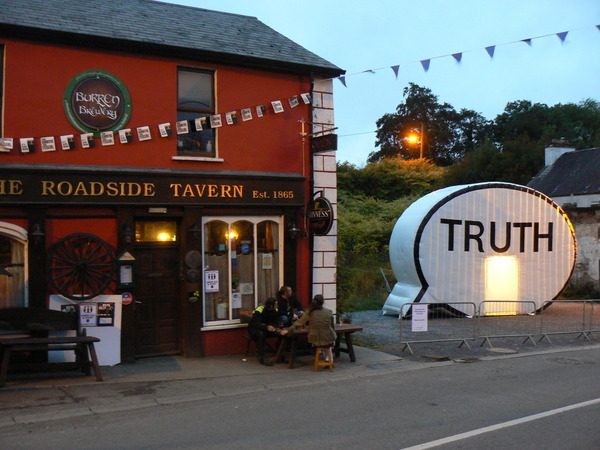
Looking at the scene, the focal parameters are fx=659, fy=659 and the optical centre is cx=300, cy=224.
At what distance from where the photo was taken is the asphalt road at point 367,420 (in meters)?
7.10

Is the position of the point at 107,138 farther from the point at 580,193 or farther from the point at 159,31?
the point at 580,193

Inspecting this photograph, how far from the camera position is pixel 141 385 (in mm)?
10086

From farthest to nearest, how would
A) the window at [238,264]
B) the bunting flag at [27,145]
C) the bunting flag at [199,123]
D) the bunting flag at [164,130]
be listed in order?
the window at [238,264], the bunting flag at [199,123], the bunting flag at [164,130], the bunting flag at [27,145]

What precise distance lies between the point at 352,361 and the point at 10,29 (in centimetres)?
826

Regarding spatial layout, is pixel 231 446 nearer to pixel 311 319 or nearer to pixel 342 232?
pixel 311 319

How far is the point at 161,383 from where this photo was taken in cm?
1026

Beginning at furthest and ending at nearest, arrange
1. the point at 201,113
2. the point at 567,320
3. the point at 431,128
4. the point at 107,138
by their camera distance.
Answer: the point at 431,128 < the point at 567,320 < the point at 201,113 < the point at 107,138

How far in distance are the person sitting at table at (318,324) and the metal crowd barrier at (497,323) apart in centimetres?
296

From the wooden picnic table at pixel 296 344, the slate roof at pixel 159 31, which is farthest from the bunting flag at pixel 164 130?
the wooden picnic table at pixel 296 344

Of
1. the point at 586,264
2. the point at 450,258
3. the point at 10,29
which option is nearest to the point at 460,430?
the point at 10,29

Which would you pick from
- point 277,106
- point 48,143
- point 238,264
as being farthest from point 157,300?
point 277,106

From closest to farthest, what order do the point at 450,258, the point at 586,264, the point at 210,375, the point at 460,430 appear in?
1. the point at 460,430
2. the point at 210,375
3. the point at 450,258
4. the point at 586,264

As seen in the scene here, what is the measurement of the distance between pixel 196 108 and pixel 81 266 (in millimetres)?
3620

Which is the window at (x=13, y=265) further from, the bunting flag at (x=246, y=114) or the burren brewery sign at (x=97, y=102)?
the bunting flag at (x=246, y=114)
